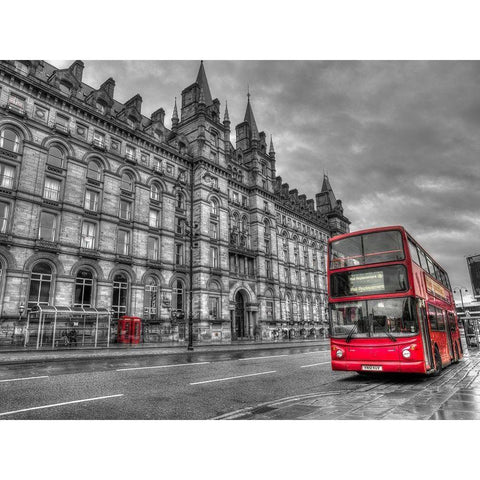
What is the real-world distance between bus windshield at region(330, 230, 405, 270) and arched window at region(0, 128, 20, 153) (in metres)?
23.6

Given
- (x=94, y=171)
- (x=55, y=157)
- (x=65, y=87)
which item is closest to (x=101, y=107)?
(x=65, y=87)

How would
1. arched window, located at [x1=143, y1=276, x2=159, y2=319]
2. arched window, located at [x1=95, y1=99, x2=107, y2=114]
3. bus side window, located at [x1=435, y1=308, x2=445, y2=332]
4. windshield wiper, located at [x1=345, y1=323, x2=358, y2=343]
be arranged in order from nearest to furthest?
windshield wiper, located at [x1=345, y1=323, x2=358, y2=343] → bus side window, located at [x1=435, y1=308, x2=445, y2=332] → arched window, located at [x1=143, y1=276, x2=159, y2=319] → arched window, located at [x1=95, y1=99, x2=107, y2=114]

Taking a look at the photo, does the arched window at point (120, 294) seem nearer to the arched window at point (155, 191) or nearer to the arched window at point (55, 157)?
the arched window at point (155, 191)

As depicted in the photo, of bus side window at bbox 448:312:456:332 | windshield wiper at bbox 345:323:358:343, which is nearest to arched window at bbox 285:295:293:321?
bus side window at bbox 448:312:456:332

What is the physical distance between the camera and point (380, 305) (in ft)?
31.0

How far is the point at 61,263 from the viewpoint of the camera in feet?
80.5

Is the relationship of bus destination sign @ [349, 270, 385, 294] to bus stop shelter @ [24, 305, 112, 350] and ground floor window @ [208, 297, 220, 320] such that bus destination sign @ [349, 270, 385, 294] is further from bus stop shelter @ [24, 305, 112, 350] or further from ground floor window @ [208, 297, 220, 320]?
ground floor window @ [208, 297, 220, 320]

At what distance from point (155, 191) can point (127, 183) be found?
302 centimetres

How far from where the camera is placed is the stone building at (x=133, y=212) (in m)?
23.7

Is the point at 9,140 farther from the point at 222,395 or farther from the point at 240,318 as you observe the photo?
the point at 240,318

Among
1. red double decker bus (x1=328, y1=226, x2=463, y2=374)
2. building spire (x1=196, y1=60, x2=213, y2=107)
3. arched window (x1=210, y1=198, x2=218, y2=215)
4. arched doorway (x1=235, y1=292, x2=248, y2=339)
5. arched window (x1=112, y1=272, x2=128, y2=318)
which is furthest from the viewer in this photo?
building spire (x1=196, y1=60, x2=213, y2=107)

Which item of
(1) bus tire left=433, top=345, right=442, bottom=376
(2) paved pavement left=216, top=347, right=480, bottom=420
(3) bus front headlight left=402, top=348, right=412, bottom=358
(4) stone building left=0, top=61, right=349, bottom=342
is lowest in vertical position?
(2) paved pavement left=216, top=347, right=480, bottom=420

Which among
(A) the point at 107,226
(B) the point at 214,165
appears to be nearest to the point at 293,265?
(B) the point at 214,165

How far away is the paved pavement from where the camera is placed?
557 centimetres
